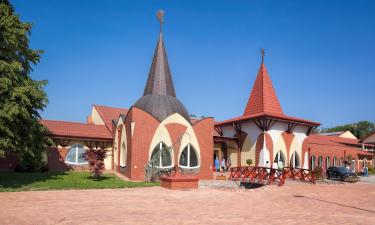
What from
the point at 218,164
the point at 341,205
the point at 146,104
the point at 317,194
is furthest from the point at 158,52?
the point at 341,205

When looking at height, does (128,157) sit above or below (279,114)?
below

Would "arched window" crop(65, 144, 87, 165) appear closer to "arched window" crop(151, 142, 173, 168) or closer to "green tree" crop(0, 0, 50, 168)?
"arched window" crop(151, 142, 173, 168)

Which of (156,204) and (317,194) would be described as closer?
(156,204)

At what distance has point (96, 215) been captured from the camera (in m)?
9.22

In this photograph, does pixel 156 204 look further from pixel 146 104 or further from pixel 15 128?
pixel 146 104

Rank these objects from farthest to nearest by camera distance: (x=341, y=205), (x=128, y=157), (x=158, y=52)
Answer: (x=158, y=52) → (x=128, y=157) → (x=341, y=205)

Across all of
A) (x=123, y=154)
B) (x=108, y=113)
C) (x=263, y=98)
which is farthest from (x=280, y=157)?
(x=108, y=113)

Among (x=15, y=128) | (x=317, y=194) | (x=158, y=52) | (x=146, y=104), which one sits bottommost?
(x=317, y=194)

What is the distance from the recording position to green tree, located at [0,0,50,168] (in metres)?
14.1

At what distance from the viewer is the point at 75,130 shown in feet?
87.2

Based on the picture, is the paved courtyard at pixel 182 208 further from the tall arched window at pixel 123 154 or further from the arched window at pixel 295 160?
the arched window at pixel 295 160

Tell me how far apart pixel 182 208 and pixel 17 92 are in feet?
28.4

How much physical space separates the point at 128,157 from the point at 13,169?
8.16m

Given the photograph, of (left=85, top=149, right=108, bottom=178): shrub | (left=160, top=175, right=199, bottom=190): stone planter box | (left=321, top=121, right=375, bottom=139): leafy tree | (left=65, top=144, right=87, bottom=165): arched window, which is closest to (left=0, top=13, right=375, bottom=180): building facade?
(left=65, top=144, right=87, bottom=165): arched window
